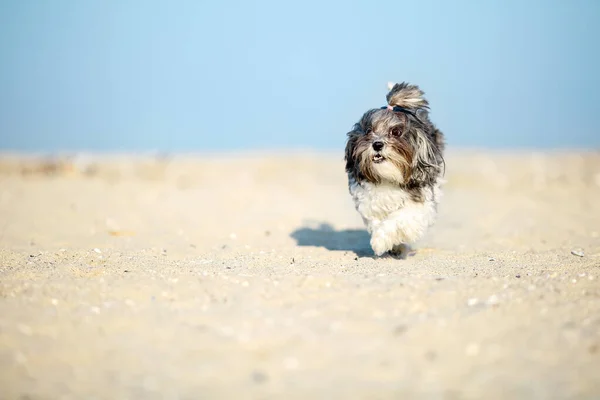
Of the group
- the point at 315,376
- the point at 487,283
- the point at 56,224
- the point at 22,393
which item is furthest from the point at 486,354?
the point at 56,224

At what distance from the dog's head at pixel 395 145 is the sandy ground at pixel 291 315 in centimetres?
92

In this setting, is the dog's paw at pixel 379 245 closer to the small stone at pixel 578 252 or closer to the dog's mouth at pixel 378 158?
the dog's mouth at pixel 378 158

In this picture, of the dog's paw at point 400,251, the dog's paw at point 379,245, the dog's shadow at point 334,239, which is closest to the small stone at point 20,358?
the dog's paw at point 379,245

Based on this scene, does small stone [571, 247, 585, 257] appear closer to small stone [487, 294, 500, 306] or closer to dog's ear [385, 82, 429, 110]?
dog's ear [385, 82, 429, 110]

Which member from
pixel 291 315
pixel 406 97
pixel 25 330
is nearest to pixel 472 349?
pixel 291 315

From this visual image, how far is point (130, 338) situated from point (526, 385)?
2.27 m

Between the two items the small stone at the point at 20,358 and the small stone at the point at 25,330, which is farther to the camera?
the small stone at the point at 25,330

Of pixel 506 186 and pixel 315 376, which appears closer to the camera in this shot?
pixel 315 376

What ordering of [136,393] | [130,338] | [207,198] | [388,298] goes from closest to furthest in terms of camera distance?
1. [136,393]
2. [130,338]
3. [388,298]
4. [207,198]

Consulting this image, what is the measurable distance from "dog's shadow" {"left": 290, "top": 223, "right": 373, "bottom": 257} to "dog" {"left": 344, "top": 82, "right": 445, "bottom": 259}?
0.83 meters

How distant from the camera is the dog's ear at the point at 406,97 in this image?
22.5 feet

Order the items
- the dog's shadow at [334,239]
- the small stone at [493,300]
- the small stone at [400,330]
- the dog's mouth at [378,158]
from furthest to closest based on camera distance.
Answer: the dog's shadow at [334,239]
the dog's mouth at [378,158]
the small stone at [493,300]
the small stone at [400,330]

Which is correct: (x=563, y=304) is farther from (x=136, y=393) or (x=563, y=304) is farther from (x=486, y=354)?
(x=136, y=393)

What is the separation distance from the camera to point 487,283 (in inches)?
205
